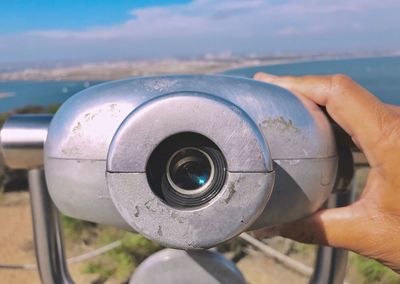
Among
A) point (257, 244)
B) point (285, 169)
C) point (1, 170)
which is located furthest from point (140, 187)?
point (1, 170)

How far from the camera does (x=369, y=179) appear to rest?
2.15 feet

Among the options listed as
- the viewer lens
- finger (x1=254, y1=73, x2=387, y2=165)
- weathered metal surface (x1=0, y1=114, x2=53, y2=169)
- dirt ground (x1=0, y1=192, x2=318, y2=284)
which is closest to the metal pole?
weathered metal surface (x1=0, y1=114, x2=53, y2=169)

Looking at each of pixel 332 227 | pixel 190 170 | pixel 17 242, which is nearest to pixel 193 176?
pixel 190 170

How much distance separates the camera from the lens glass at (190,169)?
54cm

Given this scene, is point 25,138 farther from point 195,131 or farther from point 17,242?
point 17,242

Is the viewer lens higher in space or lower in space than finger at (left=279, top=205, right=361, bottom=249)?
higher

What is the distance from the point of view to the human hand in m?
0.62

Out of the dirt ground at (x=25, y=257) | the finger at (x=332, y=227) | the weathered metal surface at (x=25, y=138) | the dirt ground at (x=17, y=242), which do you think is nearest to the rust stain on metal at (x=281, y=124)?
the finger at (x=332, y=227)

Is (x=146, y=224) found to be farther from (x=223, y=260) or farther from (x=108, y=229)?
(x=108, y=229)

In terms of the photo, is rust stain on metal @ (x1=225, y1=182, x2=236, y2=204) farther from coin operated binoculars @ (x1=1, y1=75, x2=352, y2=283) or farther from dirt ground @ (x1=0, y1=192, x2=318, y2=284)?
dirt ground @ (x1=0, y1=192, x2=318, y2=284)

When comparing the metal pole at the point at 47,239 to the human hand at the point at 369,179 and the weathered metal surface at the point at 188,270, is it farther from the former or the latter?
the human hand at the point at 369,179

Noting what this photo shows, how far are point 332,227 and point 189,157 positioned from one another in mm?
247

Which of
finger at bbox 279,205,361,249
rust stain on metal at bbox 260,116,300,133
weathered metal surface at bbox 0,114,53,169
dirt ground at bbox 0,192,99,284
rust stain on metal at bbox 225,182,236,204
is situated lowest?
dirt ground at bbox 0,192,99,284

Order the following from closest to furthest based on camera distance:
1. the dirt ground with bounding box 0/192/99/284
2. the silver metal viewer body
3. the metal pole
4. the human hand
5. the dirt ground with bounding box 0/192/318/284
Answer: the silver metal viewer body, the human hand, the metal pole, the dirt ground with bounding box 0/192/318/284, the dirt ground with bounding box 0/192/99/284
